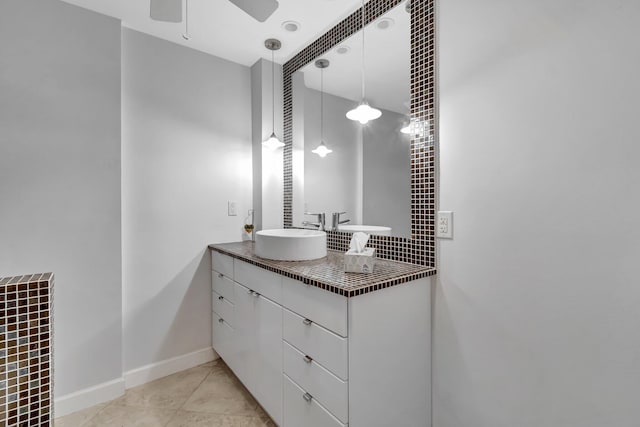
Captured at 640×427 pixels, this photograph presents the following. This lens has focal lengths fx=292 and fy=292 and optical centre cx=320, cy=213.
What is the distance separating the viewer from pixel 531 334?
1.08 metres

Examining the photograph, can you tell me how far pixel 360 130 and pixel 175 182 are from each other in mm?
1353

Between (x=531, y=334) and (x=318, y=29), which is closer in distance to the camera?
(x=531, y=334)

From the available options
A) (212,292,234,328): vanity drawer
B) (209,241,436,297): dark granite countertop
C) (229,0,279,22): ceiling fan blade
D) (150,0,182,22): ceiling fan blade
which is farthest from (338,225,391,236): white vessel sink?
(150,0,182,22): ceiling fan blade

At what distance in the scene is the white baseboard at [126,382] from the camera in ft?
5.51

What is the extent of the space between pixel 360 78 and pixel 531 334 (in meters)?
1.55

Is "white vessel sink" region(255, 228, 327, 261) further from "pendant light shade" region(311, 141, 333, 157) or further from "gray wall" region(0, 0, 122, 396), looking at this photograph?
"gray wall" region(0, 0, 122, 396)

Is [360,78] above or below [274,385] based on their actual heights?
above

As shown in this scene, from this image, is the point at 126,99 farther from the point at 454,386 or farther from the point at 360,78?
the point at 454,386

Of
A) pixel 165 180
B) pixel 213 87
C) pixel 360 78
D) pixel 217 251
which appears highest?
pixel 213 87

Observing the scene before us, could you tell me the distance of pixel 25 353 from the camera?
851 mm

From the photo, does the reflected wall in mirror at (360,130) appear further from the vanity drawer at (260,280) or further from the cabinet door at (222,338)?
the cabinet door at (222,338)

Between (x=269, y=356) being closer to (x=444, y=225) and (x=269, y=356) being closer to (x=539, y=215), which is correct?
(x=444, y=225)

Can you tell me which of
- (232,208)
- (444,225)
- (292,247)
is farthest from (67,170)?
(444,225)

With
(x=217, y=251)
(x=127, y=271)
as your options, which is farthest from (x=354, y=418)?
(x=127, y=271)
